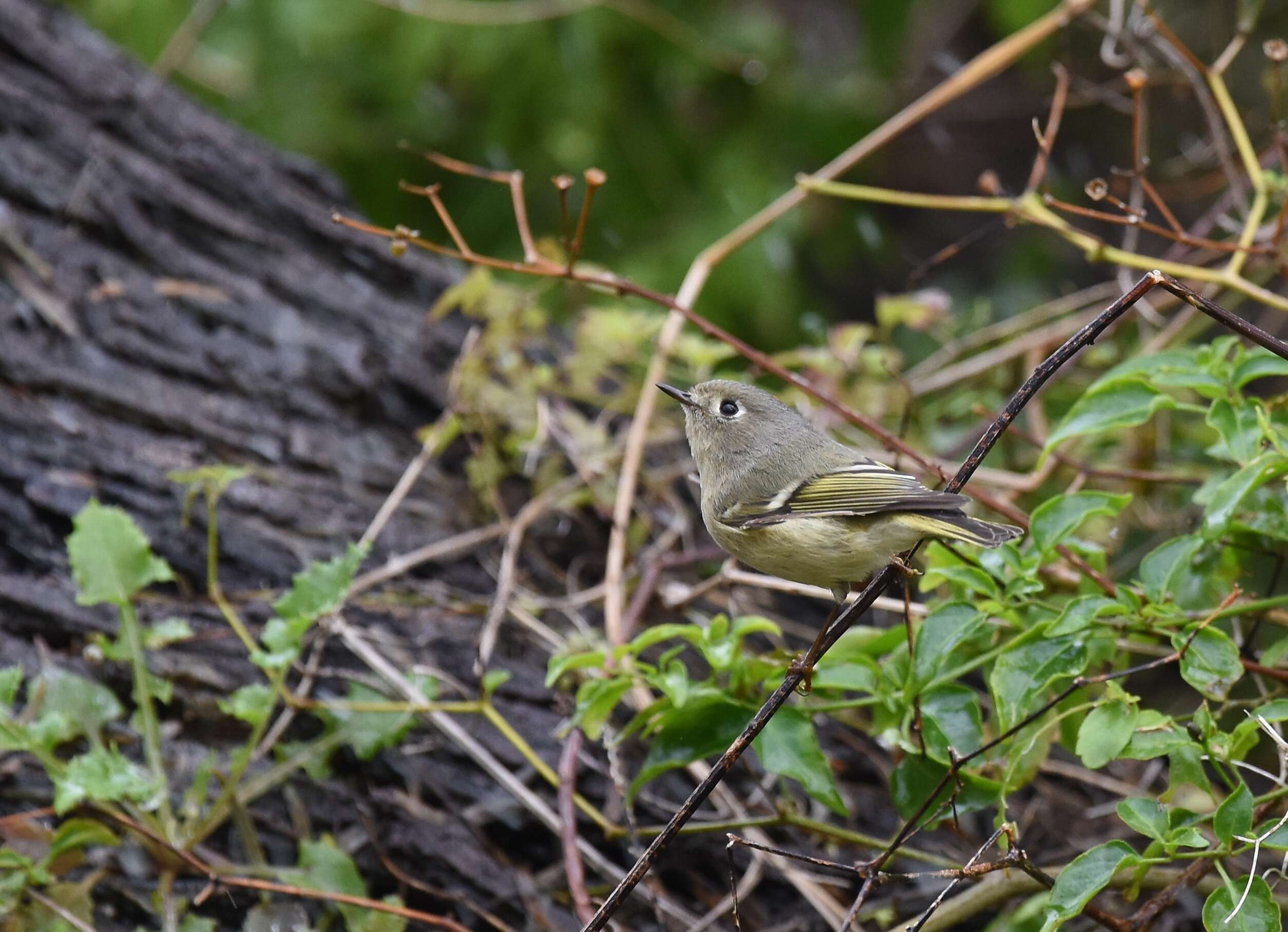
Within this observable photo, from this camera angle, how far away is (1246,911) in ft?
4.66

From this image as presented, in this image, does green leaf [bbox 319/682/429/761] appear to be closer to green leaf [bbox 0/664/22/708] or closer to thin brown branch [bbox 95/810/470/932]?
thin brown branch [bbox 95/810/470/932]

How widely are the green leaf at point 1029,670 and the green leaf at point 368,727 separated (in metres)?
1.12

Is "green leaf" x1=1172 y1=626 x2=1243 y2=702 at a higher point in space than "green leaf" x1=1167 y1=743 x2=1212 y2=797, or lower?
higher

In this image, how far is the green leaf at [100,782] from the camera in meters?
1.88

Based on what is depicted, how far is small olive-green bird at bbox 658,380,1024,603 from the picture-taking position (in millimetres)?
1884

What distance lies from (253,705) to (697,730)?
820 millimetres

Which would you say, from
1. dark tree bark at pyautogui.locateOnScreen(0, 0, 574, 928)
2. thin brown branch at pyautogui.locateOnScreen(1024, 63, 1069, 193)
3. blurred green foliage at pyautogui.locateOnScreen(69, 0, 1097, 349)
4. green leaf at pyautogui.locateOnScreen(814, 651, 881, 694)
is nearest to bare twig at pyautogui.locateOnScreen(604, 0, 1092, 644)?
thin brown branch at pyautogui.locateOnScreen(1024, 63, 1069, 193)

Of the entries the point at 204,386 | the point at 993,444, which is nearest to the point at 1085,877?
the point at 993,444

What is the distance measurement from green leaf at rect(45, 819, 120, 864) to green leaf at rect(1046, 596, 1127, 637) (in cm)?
157

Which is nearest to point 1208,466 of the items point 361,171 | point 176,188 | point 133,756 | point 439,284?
point 439,284

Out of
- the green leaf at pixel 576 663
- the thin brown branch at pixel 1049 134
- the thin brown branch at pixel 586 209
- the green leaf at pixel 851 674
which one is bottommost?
the green leaf at pixel 576 663

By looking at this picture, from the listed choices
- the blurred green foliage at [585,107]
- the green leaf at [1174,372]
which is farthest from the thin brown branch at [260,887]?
the blurred green foliage at [585,107]

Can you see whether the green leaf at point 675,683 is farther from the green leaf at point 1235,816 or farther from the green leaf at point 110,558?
the green leaf at point 110,558

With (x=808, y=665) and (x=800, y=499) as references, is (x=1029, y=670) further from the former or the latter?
(x=800, y=499)
